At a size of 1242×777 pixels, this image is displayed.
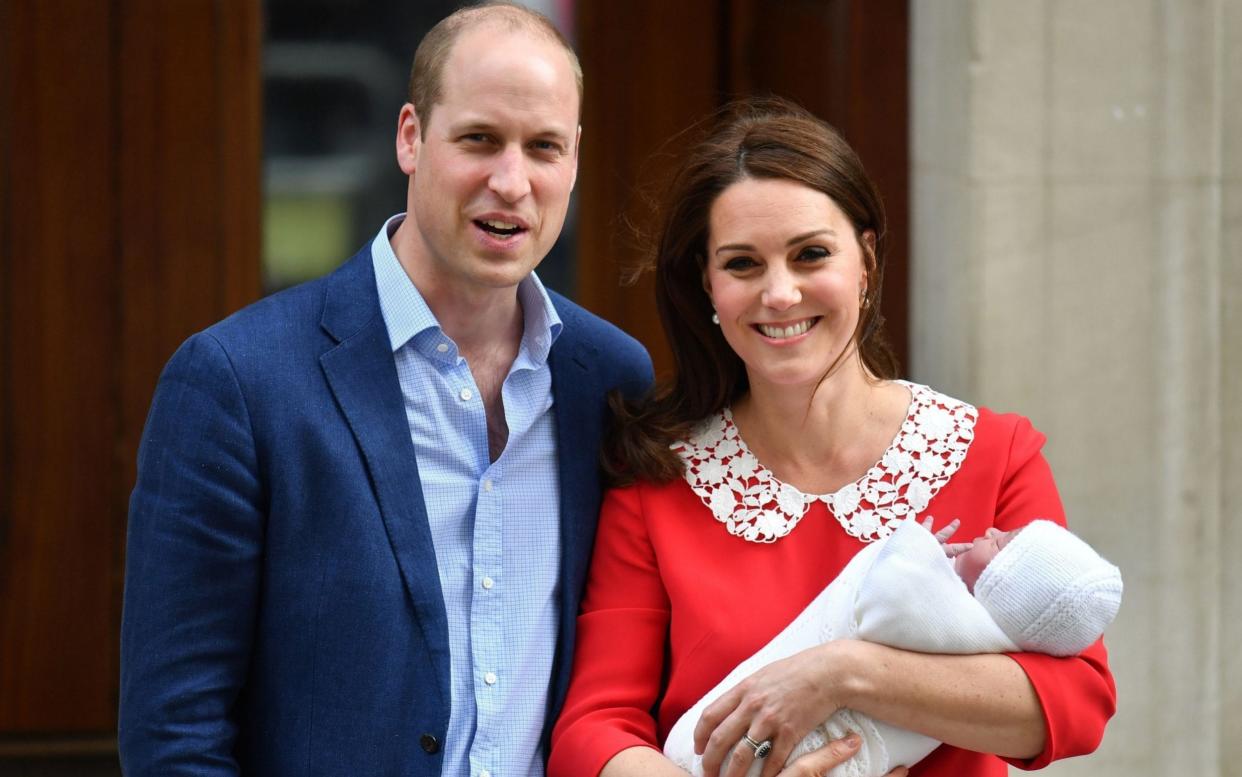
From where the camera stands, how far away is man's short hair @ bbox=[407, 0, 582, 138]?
2.38 m

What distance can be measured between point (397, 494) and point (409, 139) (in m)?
0.59

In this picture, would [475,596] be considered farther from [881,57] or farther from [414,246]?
[881,57]

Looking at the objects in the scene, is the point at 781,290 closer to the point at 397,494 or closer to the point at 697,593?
the point at 697,593

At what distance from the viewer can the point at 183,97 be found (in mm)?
3777

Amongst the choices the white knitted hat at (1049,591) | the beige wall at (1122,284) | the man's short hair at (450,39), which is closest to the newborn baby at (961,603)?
the white knitted hat at (1049,591)

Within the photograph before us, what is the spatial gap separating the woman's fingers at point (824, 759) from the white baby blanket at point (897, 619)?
0.04 ft

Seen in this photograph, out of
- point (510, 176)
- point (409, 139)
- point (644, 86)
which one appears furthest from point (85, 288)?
point (510, 176)

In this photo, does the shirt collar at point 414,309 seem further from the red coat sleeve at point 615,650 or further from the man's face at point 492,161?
the red coat sleeve at point 615,650

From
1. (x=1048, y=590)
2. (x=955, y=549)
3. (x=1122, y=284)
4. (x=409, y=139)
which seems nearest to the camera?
(x=1048, y=590)

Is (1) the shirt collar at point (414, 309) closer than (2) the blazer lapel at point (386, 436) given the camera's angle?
No

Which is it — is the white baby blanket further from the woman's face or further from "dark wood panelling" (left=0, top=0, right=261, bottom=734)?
"dark wood panelling" (left=0, top=0, right=261, bottom=734)

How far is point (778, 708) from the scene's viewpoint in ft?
7.07

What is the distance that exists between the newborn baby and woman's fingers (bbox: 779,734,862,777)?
0.01 m

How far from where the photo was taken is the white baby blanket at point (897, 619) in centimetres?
213
